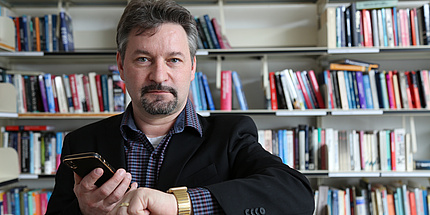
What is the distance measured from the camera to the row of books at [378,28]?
9.05 ft

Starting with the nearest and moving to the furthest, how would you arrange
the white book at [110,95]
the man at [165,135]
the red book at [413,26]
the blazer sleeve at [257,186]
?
the blazer sleeve at [257,186], the man at [165,135], the red book at [413,26], the white book at [110,95]

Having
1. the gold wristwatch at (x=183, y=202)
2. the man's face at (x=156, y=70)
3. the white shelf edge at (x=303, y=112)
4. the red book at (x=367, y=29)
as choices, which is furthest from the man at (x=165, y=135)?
the red book at (x=367, y=29)

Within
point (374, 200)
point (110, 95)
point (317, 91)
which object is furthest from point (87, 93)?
point (374, 200)

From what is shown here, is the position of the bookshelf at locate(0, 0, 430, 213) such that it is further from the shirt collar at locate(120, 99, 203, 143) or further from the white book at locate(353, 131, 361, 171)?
the shirt collar at locate(120, 99, 203, 143)

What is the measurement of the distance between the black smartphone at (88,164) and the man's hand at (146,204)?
0.33 ft

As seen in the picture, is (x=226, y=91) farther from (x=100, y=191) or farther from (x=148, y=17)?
(x=100, y=191)

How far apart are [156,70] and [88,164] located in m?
0.33

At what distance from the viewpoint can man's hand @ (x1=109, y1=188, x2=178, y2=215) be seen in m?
0.77

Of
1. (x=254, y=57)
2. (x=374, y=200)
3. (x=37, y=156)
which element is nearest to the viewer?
(x=374, y=200)

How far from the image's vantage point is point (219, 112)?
2.79 metres

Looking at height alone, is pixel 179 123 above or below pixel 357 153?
above

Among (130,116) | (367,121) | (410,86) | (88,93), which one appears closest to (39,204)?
(88,93)

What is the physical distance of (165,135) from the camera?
1188mm

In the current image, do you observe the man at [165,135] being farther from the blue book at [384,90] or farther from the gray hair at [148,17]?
the blue book at [384,90]
